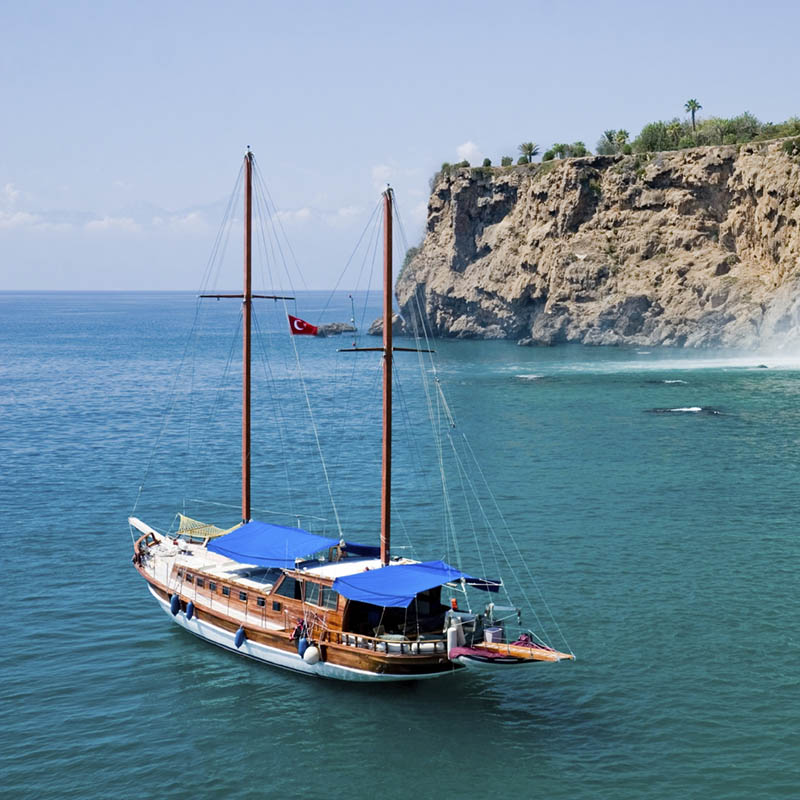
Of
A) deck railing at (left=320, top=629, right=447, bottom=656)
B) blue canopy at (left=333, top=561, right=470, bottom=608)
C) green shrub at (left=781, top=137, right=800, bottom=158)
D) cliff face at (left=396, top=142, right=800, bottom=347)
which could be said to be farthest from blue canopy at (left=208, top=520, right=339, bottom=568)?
green shrub at (left=781, top=137, right=800, bottom=158)

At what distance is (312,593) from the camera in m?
32.7

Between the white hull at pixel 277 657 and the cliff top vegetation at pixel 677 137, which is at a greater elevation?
the cliff top vegetation at pixel 677 137

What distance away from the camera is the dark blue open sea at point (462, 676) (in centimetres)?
2716

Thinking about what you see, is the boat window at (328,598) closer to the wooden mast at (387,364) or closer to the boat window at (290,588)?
the boat window at (290,588)

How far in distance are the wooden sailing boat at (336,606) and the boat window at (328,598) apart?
0.03 metres

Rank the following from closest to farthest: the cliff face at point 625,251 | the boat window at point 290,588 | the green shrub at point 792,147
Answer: the boat window at point 290,588 → the green shrub at point 792,147 → the cliff face at point 625,251

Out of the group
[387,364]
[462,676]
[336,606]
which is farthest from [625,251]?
[336,606]

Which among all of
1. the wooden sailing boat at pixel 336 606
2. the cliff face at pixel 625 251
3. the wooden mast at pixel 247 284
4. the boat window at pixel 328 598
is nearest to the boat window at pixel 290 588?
the wooden sailing boat at pixel 336 606

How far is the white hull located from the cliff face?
90.6m

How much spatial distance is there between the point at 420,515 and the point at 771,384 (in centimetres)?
5597

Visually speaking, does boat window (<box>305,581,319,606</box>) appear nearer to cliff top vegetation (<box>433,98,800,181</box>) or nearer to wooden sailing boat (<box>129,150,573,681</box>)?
wooden sailing boat (<box>129,150,573,681</box>)

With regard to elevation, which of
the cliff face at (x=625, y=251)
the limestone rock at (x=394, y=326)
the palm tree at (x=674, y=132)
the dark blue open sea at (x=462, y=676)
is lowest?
the dark blue open sea at (x=462, y=676)

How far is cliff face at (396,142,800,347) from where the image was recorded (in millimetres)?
121562

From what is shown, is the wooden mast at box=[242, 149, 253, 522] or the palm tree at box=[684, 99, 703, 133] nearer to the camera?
the wooden mast at box=[242, 149, 253, 522]
